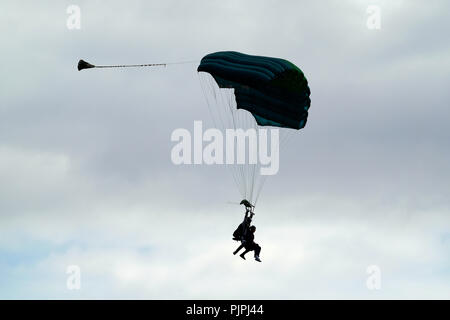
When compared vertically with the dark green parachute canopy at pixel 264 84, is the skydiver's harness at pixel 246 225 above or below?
below

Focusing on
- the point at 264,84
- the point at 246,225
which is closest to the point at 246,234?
the point at 246,225

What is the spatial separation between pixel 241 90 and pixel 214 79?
1.31 meters

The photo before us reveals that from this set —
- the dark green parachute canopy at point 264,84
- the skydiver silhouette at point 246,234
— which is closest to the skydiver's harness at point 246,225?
the skydiver silhouette at point 246,234

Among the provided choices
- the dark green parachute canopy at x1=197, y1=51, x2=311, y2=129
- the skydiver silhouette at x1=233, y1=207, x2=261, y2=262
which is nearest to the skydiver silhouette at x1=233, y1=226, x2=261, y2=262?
the skydiver silhouette at x1=233, y1=207, x2=261, y2=262

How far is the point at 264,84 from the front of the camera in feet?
116

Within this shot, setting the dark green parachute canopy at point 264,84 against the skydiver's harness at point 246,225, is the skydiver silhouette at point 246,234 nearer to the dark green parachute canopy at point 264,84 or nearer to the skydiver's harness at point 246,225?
the skydiver's harness at point 246,225

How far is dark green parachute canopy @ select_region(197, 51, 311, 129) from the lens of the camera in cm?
3494

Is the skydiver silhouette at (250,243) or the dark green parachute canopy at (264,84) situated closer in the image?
the skydiver silhouette at (250,243)

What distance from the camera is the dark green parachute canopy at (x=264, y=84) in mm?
34938

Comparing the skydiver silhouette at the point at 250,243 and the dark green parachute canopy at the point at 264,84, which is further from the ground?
the dark green parachute canopy at the point at 264,84

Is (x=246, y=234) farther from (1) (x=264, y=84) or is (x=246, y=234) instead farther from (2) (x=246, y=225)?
(1) (x=264, y=84)

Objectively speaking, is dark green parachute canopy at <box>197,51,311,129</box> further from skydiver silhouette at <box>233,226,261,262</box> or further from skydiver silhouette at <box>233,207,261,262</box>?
skydiver silhouette at <box>233,226,261,262</box>
